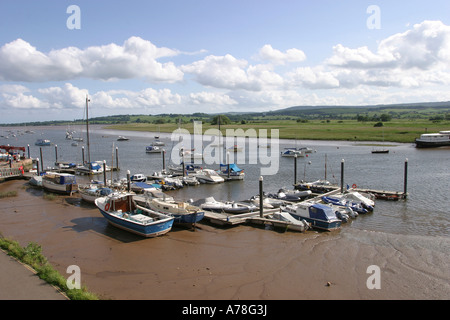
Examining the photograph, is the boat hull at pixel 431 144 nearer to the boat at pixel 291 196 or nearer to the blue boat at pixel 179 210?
the boat at pixel 291 196

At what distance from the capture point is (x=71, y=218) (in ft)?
81.9

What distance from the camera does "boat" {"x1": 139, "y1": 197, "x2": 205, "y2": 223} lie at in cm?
2211

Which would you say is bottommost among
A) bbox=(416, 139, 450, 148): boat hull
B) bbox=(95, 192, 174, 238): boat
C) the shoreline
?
the shoreline

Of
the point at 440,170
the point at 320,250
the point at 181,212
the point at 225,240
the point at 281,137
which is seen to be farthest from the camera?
the point at 281,137

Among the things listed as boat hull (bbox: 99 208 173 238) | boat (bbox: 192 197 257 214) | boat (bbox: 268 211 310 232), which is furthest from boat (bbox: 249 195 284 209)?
boat hull (bbox: 99 208 173 238)

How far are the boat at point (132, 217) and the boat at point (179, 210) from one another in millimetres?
946

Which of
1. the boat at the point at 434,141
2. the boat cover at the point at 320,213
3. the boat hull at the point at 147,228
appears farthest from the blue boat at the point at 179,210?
the boat at the point at 434,141

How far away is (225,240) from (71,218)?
11.4 metres

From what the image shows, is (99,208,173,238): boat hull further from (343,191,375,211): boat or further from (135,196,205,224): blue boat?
(343,191,375,211): boat

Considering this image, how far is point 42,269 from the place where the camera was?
12852mm

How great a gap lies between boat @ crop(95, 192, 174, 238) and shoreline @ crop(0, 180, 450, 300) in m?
0.51

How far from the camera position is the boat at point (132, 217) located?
20.2 m
